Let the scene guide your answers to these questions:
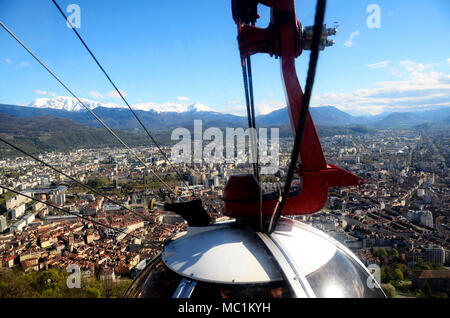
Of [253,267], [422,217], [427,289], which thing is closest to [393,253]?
[427,289]

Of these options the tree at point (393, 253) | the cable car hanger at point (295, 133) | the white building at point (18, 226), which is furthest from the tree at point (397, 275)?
the white building at point (18, 226)

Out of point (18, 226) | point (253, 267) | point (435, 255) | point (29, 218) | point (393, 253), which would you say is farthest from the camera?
point (29, 218)

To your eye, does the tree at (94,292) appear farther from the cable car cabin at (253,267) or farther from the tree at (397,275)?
the tree at (397,275)

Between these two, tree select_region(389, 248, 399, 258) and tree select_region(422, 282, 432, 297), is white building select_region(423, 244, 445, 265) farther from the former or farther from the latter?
tree select_region(422, 282, 432, 297)

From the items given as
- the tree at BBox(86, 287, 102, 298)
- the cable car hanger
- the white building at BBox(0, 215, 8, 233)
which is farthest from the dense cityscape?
the tree at BBox(86, 287, 102, 298)

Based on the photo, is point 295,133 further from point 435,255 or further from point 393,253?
point 435,255

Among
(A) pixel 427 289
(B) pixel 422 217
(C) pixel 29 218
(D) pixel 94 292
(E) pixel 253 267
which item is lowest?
(C) pixel 29 218
